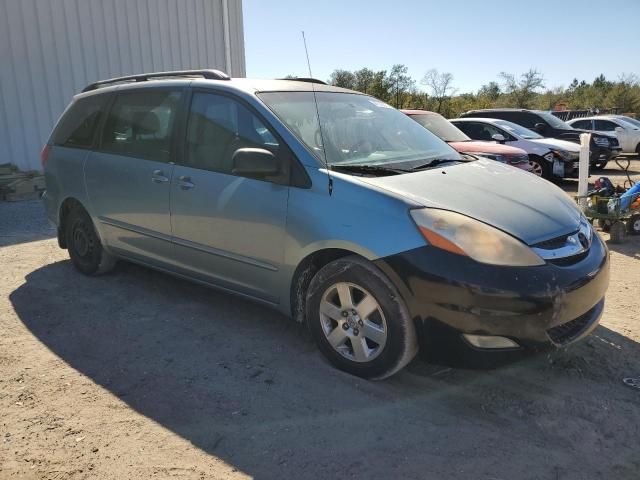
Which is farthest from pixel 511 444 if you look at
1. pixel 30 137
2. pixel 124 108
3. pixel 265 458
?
pixel 30 137

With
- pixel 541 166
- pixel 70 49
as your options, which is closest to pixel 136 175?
pixel 70 49

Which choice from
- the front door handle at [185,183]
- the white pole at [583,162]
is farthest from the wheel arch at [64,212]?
the white pole at [583,162]

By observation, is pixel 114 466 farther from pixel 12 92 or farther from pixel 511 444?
pixel 12 92

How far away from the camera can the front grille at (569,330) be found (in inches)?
109

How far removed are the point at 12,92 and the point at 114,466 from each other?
10.2 m

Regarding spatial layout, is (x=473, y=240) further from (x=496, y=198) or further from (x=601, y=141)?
(x=601, y=141)

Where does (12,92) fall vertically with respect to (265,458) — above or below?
above

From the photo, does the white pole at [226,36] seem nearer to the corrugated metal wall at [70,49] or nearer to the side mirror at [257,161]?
the corrugated metal wall at [70,49]

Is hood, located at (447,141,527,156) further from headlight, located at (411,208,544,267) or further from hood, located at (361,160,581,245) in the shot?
headlight, located at (411,208,544,267)

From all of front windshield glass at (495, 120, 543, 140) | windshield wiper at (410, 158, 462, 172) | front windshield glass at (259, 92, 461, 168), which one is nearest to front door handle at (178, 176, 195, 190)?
front windshield glass at (259, 92, 461, 168)

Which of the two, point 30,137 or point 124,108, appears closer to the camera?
point 124,108

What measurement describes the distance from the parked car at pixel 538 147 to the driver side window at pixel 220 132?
8182mm

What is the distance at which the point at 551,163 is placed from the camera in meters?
11.1

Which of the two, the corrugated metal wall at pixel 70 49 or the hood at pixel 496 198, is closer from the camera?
the hood at pixel 496 198
